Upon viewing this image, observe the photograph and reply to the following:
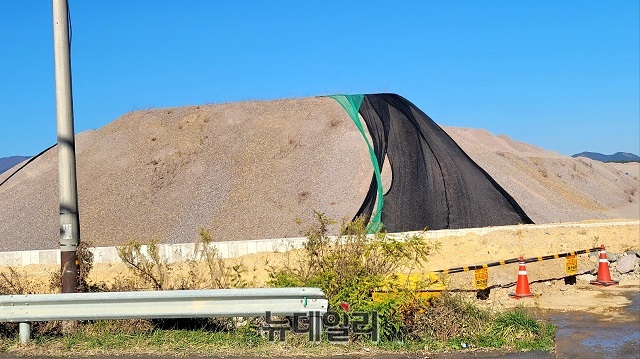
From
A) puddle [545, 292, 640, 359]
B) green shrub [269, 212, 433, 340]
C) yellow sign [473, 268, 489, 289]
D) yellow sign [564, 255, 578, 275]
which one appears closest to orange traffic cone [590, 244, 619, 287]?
yellow sign [564, 255, 578, 275]

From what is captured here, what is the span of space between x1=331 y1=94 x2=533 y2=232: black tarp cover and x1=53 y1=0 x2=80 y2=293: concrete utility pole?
629 inches

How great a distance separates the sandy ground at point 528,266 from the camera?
1334cm

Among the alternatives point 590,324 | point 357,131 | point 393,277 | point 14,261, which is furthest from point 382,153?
point 393,277

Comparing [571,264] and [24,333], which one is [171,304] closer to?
[24,333]

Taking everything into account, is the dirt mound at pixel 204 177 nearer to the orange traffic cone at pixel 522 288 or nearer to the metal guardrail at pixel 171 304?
the orange traffic cone at pixel 522 288

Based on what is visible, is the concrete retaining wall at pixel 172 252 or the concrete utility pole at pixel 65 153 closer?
the concrete utility pole at pixel 65 153

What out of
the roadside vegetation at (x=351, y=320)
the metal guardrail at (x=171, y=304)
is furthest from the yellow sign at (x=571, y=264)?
the metal guardrail at (x=171, y=304)

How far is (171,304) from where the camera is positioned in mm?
7645

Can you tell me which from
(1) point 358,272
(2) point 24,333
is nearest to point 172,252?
(2) point 24,333

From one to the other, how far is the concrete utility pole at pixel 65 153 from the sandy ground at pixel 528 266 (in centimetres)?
87

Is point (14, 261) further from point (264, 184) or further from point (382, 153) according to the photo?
point (382, 153)

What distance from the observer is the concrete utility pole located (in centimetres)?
875

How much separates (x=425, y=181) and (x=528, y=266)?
11.3m

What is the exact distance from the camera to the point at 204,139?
32.6 meters
